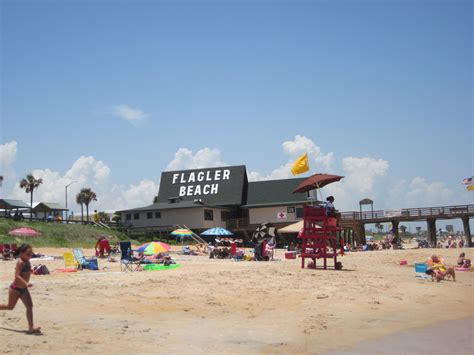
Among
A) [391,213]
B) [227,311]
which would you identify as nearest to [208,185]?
[391,213]

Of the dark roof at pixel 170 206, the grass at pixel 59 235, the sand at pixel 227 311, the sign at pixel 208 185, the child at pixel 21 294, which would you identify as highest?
the sign at pixel 208 185

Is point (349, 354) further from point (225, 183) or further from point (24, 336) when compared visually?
point (225, 183)

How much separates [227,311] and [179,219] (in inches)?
1627

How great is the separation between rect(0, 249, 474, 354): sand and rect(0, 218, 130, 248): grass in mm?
19717

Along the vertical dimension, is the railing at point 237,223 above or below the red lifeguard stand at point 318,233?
above

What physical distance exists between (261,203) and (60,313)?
1763 inches

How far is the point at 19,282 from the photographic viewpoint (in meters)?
8.02

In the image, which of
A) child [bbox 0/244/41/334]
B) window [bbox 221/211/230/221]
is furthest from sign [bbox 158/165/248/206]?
child [bbox 0/244/41/334]

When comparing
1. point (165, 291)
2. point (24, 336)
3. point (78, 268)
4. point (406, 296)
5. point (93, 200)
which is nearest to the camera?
point (24, 336)

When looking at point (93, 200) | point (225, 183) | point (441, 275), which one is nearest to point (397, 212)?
point (225, 183)

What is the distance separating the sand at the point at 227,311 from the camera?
840 cm

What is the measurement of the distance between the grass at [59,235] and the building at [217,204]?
20.0 ft

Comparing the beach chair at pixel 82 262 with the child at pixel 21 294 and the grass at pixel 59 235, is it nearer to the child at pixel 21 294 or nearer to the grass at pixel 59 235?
the child at pixel 21 294

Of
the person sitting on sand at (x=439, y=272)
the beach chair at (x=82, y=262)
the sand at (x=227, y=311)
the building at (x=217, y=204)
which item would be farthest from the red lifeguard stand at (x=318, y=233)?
the building at (x=217, y=204)
